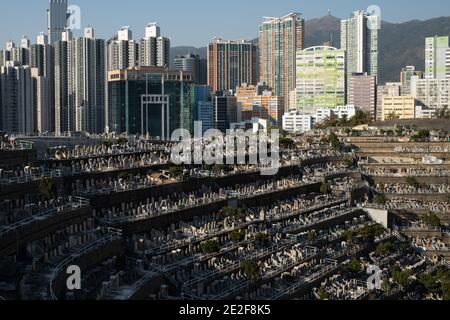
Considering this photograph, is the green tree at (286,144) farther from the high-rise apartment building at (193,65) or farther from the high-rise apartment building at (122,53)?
the high-rise apartment building at (193,65)

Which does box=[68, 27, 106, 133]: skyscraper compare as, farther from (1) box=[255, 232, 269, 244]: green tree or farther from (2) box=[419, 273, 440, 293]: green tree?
(2) box=[419, 273, 440, 293]: green tree

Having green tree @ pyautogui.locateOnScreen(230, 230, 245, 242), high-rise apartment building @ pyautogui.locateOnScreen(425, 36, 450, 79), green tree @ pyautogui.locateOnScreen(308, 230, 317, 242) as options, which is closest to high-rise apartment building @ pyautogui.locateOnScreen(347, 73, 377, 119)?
high-rise apartment building @ pyautogui.locateOnScreen(425, 36, 450, 79)

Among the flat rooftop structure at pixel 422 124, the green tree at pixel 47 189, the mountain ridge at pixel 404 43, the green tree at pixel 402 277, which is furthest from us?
the mountain ridge at pixel 404 43

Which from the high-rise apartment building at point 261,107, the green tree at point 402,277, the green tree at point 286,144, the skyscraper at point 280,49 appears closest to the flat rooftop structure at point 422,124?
the green tree at point 286,144

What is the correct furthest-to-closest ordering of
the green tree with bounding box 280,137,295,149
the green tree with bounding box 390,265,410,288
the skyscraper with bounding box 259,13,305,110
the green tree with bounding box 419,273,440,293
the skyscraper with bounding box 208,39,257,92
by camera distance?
1. the skyscraper with bounding box 208,39,257,92
2. the skyscraper with bounding box 259,13,305,110
3. the green tree with bounding box 280,137,295,149
4. the green tree with bounding box 419,273,440,293
5. the green tree with bounding box 390,265,410,288

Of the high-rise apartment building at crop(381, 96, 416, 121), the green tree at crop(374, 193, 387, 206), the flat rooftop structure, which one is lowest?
the green tree at crop(374, 193, 387, 206)
